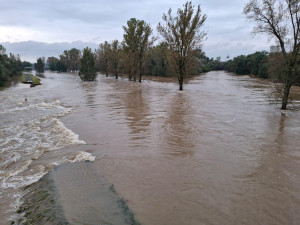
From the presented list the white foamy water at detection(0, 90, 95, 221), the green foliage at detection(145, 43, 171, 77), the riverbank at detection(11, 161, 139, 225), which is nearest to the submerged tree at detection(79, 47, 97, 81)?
the green foliage at detection(145, 43, 171, 77)

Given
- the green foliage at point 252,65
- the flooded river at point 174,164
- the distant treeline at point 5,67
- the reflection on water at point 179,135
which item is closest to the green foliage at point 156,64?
the green foliage at point 252,65

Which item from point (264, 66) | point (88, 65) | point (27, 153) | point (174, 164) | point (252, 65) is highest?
point (252, 65)

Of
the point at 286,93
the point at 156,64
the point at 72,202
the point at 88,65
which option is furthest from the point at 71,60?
the point at 72,202

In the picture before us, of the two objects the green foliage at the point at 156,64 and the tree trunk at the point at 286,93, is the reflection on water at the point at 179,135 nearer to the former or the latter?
the tree trunk at the point at 286,93

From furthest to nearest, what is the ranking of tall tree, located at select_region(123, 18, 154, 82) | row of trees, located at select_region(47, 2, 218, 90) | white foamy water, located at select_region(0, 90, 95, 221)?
tall tree, located at select_region(123, 18, 154, 82) → row of trees, located at select_region(47, 2, 218, 90) → white foamy water, located at select_region(0, 90, 95, 221)

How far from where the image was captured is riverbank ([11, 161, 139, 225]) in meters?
3.55

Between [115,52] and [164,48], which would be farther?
[115,52]

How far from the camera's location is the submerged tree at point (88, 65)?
41.9 metres

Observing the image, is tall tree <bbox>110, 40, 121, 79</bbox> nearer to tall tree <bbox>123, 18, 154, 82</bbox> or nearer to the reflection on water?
tall tree <bbox>123, 18, 154, 82</bbox>

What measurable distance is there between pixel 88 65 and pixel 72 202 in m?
41.3

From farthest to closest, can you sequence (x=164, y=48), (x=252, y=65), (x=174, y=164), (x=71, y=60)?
(x=71, y=60), (x=252, y=65), (x=164, y=48), (x=174, y=164)

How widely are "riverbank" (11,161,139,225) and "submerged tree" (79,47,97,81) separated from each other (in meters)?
39.7

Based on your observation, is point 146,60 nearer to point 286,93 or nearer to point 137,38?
point 137,38

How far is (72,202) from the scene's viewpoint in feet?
13.0
